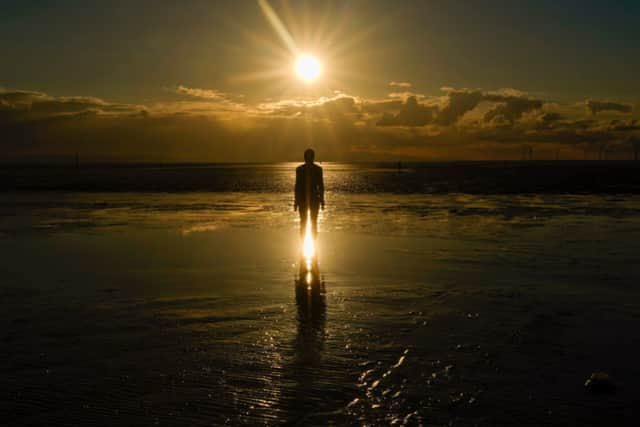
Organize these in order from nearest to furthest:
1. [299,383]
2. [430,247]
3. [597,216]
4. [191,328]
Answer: [299,383], [191,328], [430,247], [597,216]

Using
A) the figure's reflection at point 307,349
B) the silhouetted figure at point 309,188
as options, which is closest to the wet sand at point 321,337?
the figure's reflection at point 307,349

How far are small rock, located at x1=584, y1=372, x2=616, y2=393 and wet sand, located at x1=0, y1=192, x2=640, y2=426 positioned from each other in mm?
66

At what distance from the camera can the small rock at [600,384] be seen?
516cm

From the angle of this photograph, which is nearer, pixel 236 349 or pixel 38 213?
pixel 236 349

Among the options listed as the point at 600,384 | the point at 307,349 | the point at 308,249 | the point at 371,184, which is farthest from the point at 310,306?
the point at 371,184

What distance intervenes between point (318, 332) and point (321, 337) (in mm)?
207

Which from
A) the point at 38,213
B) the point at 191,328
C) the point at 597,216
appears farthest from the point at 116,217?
the point at 597,216

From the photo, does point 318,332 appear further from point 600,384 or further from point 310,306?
point 600,384

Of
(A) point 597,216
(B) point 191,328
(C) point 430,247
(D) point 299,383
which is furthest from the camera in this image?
(A) point 597,216

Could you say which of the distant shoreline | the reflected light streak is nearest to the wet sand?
the reflected light streak

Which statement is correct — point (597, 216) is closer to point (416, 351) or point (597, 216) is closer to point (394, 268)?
point (394, 268)

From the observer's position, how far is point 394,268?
11359mm

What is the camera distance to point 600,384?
520 centimetres

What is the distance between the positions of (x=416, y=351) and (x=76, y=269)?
7.65 m
